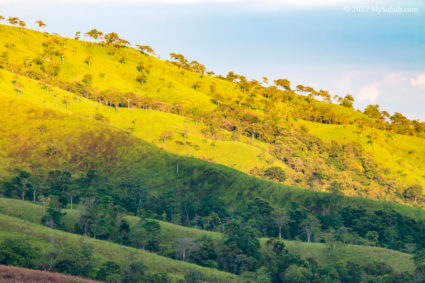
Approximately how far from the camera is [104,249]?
8306 cm

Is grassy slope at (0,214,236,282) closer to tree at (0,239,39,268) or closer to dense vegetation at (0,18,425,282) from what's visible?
dense vegetation at (0,18,425,282)

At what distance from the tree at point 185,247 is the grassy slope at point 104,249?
12.4 feet

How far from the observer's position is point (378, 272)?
8300 cm

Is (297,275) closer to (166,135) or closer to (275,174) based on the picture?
(275,174)

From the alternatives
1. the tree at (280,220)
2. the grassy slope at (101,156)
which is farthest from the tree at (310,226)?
the grassy slope at (101,156)

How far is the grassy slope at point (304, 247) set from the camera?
88.4m

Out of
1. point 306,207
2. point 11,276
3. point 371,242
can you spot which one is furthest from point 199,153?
point 11,276

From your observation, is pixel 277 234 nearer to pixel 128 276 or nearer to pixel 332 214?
pixel 332 214

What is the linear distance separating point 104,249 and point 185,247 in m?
15.6

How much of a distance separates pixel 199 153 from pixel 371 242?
324 feet

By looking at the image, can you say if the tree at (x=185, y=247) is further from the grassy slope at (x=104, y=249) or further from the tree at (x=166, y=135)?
the tree at (x=166, y=135)

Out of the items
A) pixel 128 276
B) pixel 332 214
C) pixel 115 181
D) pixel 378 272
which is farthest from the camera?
pixel 115 181

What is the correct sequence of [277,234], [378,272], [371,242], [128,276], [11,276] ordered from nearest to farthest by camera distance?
1. [11,276]
2. [128,276]
3. [378,272]
4. [371,242]
5. [277,234]

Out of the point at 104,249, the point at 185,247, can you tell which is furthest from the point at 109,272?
the point at 185,247
